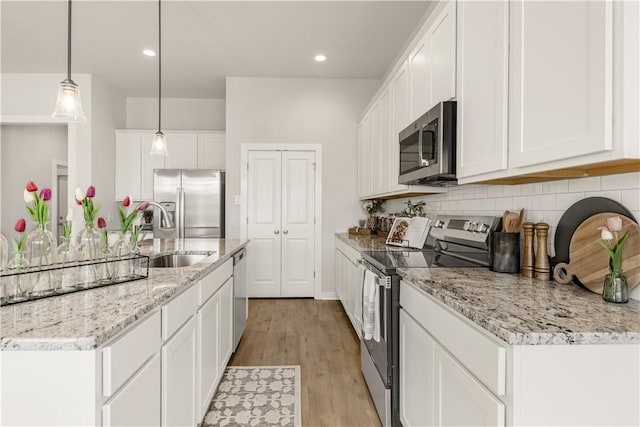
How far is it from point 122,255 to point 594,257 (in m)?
1.83

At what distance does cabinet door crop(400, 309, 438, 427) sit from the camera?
1.42 meters

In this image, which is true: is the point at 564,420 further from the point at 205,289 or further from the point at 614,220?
the point at 205,289

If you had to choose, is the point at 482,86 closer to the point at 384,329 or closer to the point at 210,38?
the point at 384,329

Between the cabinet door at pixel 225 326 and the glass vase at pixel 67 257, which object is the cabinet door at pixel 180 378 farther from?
the cabinet door at pixel 225 326

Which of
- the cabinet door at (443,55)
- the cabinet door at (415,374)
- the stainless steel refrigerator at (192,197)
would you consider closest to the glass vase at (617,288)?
the cabinet door at (415,374)

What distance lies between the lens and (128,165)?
5195 mm

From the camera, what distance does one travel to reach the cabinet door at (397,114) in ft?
8.89

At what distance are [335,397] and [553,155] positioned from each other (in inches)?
73.8

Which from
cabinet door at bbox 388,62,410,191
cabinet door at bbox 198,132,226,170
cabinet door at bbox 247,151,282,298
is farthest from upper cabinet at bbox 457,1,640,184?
cabinet door at bbox 198,132,226,170

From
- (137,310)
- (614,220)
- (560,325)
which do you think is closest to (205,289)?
(137,310)

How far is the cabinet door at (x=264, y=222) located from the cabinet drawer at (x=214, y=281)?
2032 mm

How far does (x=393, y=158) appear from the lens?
3.09 meters

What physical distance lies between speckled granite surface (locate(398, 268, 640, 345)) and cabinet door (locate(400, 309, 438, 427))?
0.73 feet

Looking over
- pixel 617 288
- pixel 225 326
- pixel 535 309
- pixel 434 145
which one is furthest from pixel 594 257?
pixel 225 326
